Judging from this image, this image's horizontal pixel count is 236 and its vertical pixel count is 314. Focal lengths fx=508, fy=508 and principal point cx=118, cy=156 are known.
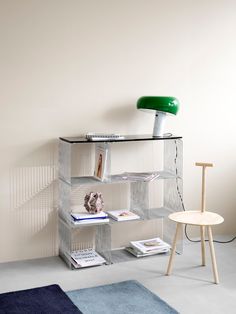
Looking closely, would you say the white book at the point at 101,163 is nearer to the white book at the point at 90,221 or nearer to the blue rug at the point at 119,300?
Result: the white book at the point at 90,221

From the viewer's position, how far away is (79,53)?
11.8 feet

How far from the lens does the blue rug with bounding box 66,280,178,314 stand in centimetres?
282

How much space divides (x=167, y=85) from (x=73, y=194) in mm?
1106

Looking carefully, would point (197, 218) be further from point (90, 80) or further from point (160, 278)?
point (90, 80)

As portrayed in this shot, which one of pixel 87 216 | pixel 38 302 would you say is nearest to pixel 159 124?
pixel 87 216

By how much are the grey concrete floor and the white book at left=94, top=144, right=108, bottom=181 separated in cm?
63

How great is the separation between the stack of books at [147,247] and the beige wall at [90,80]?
20.3 inches

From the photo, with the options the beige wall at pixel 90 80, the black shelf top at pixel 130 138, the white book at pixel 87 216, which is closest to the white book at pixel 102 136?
the black shelf top at pixel 130 138

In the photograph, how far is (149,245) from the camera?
3762mm

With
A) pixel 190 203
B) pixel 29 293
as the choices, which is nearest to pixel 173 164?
pixel 190 203

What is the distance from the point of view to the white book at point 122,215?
11.8ft

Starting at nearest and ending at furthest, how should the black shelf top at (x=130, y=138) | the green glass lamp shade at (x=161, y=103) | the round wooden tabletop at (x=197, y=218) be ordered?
the round wooden tabletop at (x=197, y=218)
the black shelf top at (x=130, y=138)
the green glass lamp shade at (x=161, y=103)

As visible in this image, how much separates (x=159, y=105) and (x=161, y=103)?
0.06 feet

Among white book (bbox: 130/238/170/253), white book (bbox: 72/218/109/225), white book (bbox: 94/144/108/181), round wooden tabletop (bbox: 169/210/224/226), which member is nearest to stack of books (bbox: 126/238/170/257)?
white book (bbox: 130/238/170/253)
